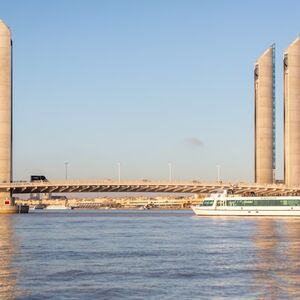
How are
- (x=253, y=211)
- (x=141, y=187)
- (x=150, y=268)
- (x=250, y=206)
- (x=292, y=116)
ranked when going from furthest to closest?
(x=292, y=116) < (x=141, y=187) < (x=250, y=206) < (x=253, y=211) < (x=150, y=268)

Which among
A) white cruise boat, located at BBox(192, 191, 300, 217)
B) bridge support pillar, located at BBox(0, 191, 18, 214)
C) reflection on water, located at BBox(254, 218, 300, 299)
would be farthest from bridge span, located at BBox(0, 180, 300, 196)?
reflection on water, located at BBox(254, 218, 300, 299)

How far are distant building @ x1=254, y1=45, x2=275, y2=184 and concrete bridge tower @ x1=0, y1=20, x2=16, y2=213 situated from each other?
5298cm

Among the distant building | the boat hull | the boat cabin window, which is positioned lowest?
the boat hull

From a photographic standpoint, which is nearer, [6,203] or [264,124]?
[6,203]

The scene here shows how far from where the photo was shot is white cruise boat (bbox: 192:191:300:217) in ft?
399

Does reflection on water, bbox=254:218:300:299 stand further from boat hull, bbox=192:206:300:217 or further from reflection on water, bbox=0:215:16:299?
boat hull, bbox=192:206:300:217

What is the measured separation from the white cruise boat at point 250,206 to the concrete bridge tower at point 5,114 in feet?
130

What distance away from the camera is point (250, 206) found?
411 feet

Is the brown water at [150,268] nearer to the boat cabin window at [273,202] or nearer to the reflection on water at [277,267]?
the reflection on water at [277,267]

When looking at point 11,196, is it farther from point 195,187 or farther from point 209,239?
point 209,239

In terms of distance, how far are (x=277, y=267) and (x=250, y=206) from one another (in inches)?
3303

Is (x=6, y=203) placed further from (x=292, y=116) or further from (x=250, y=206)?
(x=292, y=116)

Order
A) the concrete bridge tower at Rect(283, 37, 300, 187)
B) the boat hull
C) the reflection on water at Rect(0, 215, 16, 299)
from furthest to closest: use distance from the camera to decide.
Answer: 1. the concrete bridge tower at Rect(283, 37, 300, 187)
2. the boat hull
3. the reflection on water at Rect(0, 215, 16, 299)

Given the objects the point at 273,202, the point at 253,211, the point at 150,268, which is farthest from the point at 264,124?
the point at 150,268
